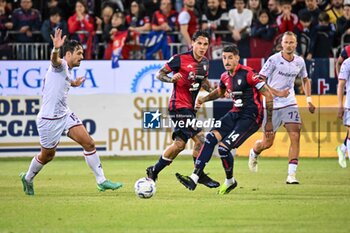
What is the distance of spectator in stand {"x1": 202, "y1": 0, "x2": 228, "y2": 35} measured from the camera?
24.5 meters

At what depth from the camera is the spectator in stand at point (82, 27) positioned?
24453 millimetres

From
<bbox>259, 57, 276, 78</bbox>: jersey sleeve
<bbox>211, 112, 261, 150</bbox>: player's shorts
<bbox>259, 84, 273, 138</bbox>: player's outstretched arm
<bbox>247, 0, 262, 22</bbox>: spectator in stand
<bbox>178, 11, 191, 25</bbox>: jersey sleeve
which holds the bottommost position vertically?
<bbox>211, 112, 261, 150</bbox>: player's shorts

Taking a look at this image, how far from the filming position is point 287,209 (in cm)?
1212

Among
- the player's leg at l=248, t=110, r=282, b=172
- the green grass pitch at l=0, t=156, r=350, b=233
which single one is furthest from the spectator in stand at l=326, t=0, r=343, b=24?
the player's leg at l=248, t=110, r=282, b=172

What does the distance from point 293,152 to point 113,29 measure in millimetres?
9385

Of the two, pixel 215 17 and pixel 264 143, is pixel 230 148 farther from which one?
pixel 215 17

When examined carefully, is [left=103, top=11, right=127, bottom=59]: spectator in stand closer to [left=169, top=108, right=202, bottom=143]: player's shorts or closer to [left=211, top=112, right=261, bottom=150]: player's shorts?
[left=169, top=108, right=202, bottom=143]: player's shorts

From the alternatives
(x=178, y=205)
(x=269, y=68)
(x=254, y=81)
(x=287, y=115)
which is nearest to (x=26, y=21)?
(x=269, y=68)

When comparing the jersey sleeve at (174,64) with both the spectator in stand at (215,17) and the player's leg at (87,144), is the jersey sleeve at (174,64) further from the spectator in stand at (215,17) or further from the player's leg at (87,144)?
the spectator in stand at (215,17)

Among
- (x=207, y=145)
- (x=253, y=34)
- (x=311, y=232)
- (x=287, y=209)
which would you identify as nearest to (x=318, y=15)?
(x=253, y=34)

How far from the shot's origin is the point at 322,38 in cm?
2416

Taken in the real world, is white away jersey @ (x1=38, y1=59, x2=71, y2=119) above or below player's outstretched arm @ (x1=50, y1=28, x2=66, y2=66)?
below

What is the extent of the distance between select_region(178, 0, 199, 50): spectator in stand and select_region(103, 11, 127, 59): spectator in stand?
59.1 inches

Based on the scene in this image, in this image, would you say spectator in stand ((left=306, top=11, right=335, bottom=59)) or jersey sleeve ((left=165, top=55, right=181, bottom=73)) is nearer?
jersey sleeve ((left=165, top=55, right=181, bottom=73))
